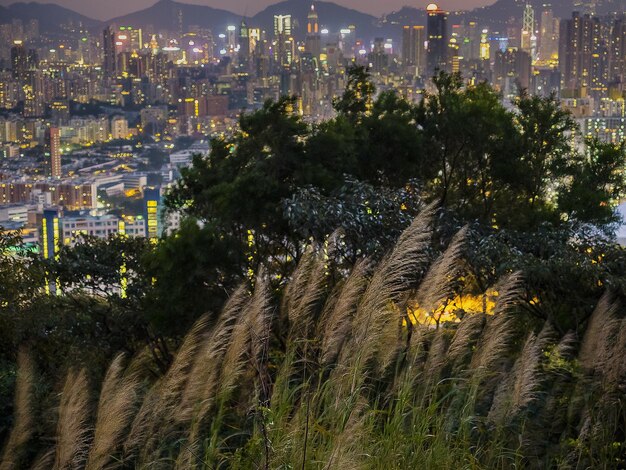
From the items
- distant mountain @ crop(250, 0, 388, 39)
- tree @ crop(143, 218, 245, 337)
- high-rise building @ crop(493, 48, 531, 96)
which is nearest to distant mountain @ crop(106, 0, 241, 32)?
distant mountain @ crop(250, 0, 388, 39)

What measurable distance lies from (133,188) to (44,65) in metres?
31.2

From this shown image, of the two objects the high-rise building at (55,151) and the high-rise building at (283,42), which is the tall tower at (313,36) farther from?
the high-rise building at (55,151)

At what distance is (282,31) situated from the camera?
7044 cm

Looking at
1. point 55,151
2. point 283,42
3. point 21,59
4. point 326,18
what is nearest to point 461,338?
point 55,151

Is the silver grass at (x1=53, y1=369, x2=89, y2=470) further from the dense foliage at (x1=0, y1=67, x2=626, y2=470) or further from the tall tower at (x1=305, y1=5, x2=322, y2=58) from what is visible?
the tall tower at (x1=305, y1=5, x2=322, y2=58)

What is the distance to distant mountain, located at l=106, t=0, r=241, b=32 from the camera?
78.4m

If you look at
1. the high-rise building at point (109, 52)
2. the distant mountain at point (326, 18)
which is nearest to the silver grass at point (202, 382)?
the high-rise building at point (109, 52)

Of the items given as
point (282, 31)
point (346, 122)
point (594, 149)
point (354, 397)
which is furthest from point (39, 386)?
point (282, 31)

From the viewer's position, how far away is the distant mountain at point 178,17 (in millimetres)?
78375

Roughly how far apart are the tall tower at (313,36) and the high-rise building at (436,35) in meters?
7.24

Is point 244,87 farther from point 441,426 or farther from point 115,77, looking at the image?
point 441,426

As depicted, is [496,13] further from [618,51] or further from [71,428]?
[71,428]

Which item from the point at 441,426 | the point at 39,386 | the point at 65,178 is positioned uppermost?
the point at 441,426

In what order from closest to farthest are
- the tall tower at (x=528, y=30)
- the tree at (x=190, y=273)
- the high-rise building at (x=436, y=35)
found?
1. the tree at (x=190, y=273)
2. the high-rise building at (x=436, y=35)
3. the tall tower at (x=528, y=30)
